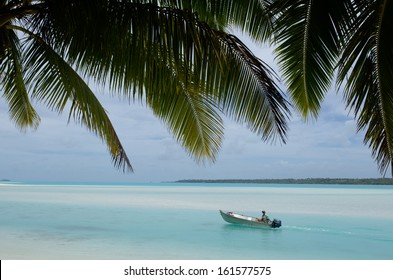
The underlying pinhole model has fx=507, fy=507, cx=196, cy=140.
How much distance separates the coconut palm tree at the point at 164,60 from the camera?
3686 millimetres

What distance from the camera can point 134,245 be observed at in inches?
780

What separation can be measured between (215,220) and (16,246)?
14291 mm

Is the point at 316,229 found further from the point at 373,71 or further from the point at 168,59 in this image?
the point at 168,59

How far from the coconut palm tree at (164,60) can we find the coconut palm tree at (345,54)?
1.44 feet

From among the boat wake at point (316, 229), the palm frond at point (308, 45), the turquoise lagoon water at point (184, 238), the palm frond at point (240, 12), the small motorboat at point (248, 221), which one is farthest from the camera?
Answer: the boat wake at point (316, 229)

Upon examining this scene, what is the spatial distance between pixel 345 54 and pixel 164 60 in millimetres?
1486

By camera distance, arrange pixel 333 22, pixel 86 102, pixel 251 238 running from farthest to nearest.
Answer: pixel 251 238
pixel 86 102
pixel 333 22

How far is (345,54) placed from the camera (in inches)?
161

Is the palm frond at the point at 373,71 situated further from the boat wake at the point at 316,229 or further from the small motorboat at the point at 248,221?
the boat wake at the point at 316,229

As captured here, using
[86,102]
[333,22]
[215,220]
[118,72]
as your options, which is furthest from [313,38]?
[215,220]

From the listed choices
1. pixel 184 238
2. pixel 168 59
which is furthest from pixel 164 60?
pixel 184 238

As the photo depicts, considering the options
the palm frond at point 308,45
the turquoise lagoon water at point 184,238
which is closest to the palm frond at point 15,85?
the palm frond at point 308,45
